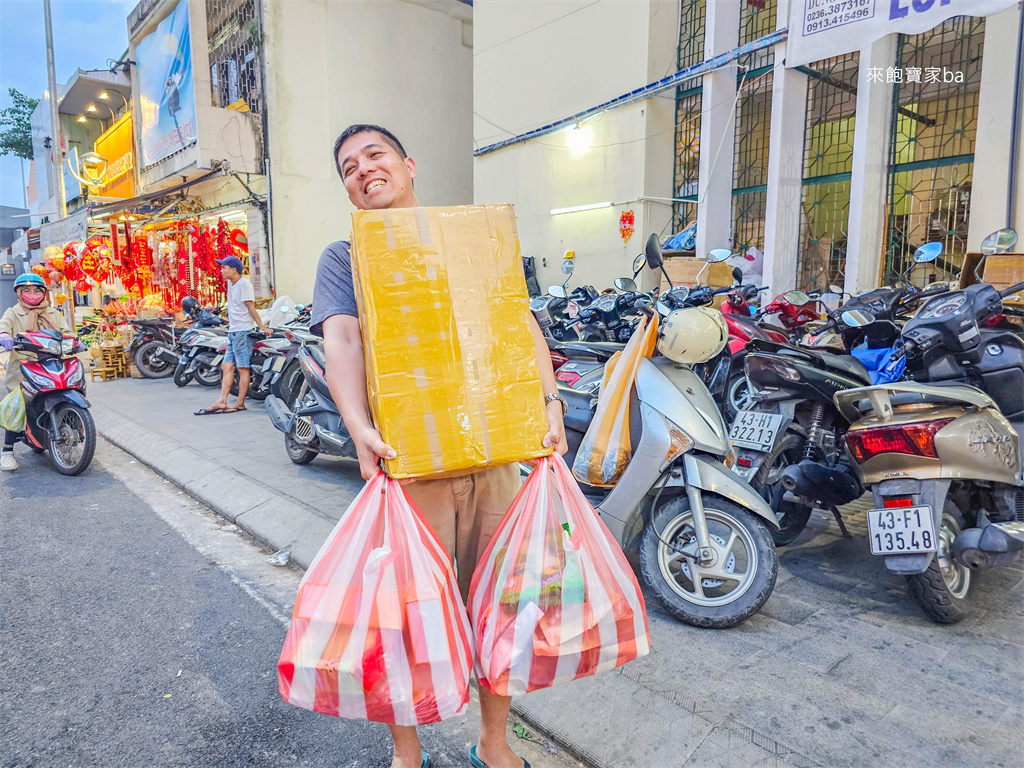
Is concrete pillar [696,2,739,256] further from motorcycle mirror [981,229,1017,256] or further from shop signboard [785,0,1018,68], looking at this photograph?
motorcycle mirror [981,229,1017,256]

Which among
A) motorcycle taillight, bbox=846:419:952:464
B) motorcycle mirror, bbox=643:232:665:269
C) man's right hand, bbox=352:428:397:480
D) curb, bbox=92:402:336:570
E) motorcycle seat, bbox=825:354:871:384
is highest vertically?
motorcycle mirror, bbox=643:232:665:269

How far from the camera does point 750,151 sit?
8367 millimetres

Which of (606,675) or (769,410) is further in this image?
(769,410)

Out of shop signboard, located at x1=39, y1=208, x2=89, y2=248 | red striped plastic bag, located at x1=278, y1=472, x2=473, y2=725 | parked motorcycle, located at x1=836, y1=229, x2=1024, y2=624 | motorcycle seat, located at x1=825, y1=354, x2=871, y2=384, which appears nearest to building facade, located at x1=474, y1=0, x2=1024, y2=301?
motorcycle seat, located at x1=825, y1=354, x2=871, y2=384

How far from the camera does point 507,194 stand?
33.3 feet

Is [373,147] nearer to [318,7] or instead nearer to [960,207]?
[960,207]

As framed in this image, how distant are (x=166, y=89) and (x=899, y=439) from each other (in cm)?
1431

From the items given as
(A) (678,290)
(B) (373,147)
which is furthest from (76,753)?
(A) (678,290)

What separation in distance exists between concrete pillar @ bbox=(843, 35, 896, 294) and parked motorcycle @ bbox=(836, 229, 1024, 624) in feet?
12.6

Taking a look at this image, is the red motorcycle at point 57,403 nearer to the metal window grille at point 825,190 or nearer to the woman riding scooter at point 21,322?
the woman riding scooter at point 21,322

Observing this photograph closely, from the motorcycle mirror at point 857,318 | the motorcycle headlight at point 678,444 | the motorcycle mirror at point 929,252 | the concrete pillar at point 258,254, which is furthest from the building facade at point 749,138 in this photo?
the motorcycle headlight at point 678,444

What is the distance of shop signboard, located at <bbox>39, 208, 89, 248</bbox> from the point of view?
1230cm

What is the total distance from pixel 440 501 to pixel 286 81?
1183 centimetres

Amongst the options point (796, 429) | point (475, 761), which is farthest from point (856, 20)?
point (475, 761)
